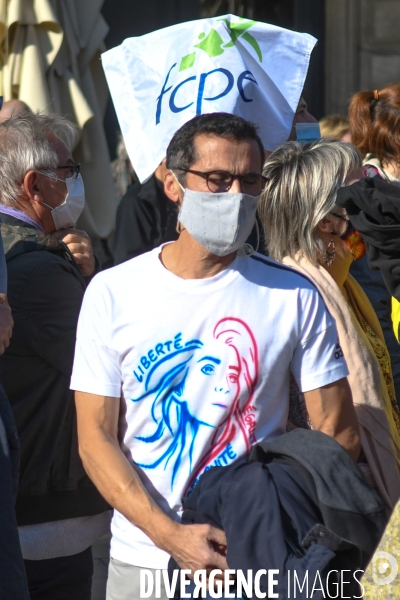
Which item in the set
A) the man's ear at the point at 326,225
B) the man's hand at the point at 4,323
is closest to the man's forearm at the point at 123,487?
the man's hand at the point at 4,323

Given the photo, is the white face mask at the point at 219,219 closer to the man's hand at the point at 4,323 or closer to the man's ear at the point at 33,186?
the man's hand at the point at 4,323

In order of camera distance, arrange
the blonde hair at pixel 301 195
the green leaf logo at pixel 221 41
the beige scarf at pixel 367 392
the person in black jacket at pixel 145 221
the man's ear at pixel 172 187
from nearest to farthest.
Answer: the man's ear at pixel 172 187 → the beige scarf at pixel 367 392 → the blonde hair at pixel 301 195 → the green leaf logo at pixel 221 41 → the person in black jacket at pixel 145 221

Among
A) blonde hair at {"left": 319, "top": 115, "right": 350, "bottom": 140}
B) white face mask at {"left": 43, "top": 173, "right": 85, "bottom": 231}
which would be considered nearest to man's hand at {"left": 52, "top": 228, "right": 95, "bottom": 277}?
white face mask at {"left": 43, "top": 173, "right": 85, "bottom": 231}

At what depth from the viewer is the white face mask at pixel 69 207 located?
3.05 metres

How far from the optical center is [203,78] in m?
3.16

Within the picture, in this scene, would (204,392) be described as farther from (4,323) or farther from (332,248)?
(332,248)

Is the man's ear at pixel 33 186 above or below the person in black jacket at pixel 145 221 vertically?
above

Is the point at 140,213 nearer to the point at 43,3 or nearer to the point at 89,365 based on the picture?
the point at 43,3

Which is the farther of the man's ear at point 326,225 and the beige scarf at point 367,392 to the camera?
the man's ear at point 326,225

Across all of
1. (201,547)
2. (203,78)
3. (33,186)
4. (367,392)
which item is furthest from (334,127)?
(201,547)

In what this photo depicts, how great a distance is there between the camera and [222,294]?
233 cm

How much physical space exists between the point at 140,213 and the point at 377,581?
3.07 meters

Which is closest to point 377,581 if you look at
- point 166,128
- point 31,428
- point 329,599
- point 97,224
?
point 329,599

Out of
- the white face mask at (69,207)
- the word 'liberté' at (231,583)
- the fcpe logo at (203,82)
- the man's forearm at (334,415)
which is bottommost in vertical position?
the word 'liberté' at (231,583)
